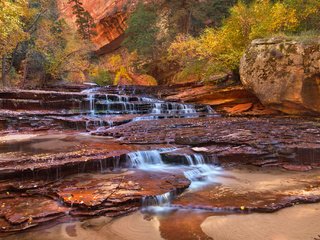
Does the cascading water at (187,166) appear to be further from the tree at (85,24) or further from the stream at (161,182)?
the tree at (85,24)

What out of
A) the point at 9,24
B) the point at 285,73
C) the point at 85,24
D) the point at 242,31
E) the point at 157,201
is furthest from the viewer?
the point at 85,24

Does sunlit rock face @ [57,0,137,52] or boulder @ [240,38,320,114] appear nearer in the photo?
boulder @ [240,38,320,114]

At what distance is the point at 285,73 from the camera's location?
540 inches

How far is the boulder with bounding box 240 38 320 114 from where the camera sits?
12.9m

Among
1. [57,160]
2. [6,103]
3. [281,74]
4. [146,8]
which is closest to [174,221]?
[57,160]

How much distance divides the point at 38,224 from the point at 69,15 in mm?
52662

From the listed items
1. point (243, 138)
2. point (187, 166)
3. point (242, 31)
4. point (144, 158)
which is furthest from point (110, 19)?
point (187, 166)

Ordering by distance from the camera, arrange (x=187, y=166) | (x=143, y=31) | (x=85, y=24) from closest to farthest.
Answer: (x=187, y=166) < (x=143, y=31) < (x=85, y=24)

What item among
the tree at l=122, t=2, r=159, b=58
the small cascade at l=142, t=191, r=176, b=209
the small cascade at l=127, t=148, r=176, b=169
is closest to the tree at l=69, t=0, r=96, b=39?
the tree at l=122, t=2, r=159, b=58

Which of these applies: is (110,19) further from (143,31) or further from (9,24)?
(9,24)

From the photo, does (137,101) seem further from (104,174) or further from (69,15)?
(69,15)

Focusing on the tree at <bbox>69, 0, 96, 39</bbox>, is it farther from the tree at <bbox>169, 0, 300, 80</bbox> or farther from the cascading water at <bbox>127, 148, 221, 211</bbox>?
the cascading water at <bbox>127, 148, 221, 211</bbox>

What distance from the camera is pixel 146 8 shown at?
108ft

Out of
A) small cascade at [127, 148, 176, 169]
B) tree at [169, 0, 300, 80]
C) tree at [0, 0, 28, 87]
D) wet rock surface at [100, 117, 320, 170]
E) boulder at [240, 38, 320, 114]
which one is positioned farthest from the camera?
tree at [169, 0, 300, 80]
